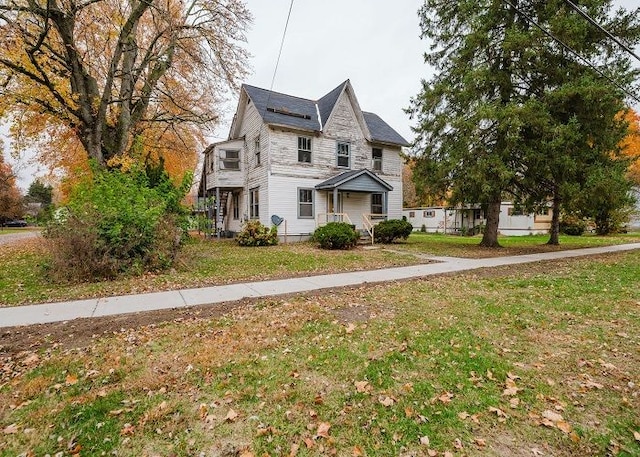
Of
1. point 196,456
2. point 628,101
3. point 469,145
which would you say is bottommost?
point 196,456

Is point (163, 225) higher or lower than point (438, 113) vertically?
lower

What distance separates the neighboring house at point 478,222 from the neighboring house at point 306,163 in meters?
10.6

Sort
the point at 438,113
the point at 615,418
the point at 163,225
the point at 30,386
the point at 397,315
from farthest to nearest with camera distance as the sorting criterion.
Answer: the point at 438,113 → the point at 163,225 → the point at 397,315 → the point at 30,386 → the point at 615,418

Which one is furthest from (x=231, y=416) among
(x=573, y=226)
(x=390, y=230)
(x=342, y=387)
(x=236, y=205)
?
(x=573, y=226)

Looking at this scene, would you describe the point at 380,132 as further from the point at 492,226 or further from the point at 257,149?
Answer: the point at 492,226

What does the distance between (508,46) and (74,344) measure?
16.0 meters

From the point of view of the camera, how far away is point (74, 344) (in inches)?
169

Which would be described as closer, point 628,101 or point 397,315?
point 397,315

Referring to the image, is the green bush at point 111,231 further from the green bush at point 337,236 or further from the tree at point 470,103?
the tree at point 470,103

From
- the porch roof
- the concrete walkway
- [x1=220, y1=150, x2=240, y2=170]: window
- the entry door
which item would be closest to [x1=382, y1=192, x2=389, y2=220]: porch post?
the porch roof

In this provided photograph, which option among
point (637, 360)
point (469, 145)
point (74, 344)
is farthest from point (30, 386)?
point (469, 145)

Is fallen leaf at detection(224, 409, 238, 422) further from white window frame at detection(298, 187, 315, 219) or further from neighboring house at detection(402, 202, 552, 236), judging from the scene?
neighboring house at detection(402, 202, 552, 236)

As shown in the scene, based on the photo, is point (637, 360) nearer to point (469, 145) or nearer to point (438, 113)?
point (469, 145)

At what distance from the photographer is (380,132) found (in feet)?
70.2
